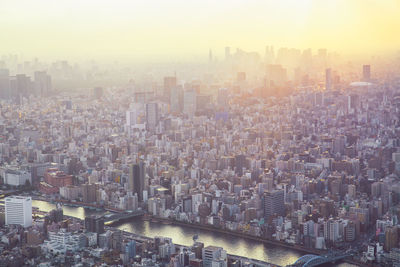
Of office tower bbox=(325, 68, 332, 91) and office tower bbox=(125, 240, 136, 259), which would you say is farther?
office tower bbox=(325, 68, 332, 91)

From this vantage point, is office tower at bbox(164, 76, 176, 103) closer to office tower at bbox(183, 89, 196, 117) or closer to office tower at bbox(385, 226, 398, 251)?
office tower at bbox(183, 89, 196, 117)

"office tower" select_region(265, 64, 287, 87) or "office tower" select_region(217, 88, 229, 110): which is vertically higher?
"office tower" select_region(265, 64, 287, 87)

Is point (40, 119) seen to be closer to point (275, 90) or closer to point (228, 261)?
point (275, 90)

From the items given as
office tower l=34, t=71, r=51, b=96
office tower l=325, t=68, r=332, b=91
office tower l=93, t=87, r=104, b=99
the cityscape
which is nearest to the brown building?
the cityscape

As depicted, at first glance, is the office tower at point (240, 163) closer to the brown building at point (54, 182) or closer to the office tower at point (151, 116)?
the brown building at point (54, 182)

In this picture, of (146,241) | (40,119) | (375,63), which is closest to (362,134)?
(375,63)

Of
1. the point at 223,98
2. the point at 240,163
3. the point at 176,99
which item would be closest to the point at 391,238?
the point at 240,163
